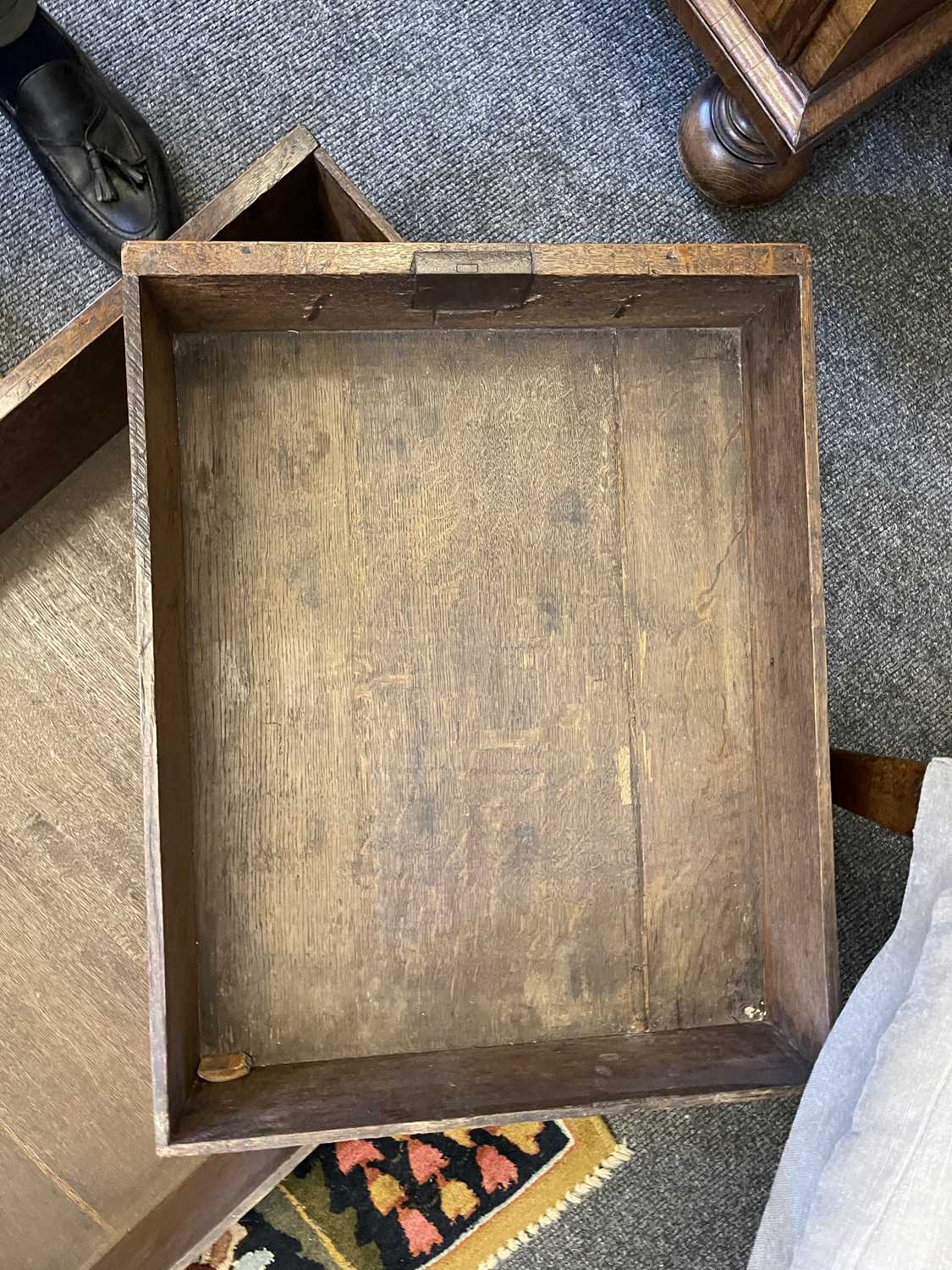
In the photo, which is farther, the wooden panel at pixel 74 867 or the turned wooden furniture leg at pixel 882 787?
the wooden panel at pixel 74 867

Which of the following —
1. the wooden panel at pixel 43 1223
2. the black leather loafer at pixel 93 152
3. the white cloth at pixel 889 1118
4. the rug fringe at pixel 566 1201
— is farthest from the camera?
the rug fringe at pixel 566 1201

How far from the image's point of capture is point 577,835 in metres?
0.83

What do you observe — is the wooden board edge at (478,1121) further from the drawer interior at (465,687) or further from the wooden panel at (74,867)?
the wooden panel at (74,867)

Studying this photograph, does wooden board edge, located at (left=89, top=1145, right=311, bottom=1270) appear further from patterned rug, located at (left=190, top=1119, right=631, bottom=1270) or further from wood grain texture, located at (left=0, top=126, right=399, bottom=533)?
wood grain texture, located at (left=0, top=126, right=399, bottom=533)

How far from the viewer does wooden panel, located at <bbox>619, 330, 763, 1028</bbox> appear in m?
0.83

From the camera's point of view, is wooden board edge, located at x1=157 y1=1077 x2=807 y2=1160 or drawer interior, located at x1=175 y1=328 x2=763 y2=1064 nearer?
wooden board edge, located at x1=157 y1=1077 x2=807 y2=1160

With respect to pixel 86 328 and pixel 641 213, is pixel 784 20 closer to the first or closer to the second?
pixel 641 213

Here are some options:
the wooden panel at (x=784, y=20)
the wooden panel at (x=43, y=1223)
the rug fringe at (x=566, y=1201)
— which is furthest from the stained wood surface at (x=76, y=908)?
the wooden panel at (x=784, y=20)

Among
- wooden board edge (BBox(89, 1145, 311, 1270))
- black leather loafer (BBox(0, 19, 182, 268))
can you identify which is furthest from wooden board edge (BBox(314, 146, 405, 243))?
wooden board edge (BBox(89, 1145, 311, 1270))

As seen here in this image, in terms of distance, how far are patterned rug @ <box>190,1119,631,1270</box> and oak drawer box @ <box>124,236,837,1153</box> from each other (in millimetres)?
427

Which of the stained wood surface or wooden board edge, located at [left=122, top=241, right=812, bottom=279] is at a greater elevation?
wooden board edge, located at [left=122, top=241, right=812, bottom=279]

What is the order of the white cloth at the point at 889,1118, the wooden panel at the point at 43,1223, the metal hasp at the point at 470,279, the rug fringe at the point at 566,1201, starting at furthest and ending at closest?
the rug fringe at the point at 566,1201 < the wooden panel at the point at 43,1223 < the metal hasp at the point at 470,279 < the white cloth at the point at 889,1118

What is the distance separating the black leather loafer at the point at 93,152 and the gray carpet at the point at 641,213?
5cm

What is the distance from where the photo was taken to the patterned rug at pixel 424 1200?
1.12m
